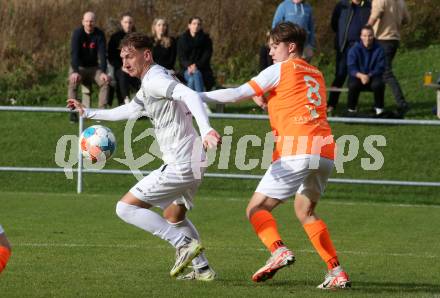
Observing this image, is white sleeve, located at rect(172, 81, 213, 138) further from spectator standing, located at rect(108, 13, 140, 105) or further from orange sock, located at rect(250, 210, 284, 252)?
spectator standing, located at rect(108, 13, 140, 105)

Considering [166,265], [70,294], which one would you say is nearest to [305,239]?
[166,265]

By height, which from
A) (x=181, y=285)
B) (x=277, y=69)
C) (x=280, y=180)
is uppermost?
(x=277, y=69)

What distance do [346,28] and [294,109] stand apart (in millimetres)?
10473

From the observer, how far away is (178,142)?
8.32 meters

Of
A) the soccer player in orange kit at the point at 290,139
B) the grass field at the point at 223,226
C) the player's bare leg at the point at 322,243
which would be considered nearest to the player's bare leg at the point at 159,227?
the grass field at the point at 223,226

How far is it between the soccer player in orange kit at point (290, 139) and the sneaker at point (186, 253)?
50 centimetres

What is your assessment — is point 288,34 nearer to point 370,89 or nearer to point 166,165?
point 166,165

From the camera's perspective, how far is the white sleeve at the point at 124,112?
8555 mm

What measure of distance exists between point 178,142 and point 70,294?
1515mm

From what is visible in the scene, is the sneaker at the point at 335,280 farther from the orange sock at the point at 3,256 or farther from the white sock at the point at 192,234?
the orange sock at the point at 3,256

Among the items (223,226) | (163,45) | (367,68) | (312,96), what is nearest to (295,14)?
(367,68)

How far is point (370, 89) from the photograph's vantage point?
17297 mm

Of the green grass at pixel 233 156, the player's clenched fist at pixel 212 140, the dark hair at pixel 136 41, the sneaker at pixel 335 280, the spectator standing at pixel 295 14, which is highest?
the dark hair at pixel 136 41

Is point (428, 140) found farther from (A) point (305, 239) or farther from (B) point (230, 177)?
(A) point (305, 239)
